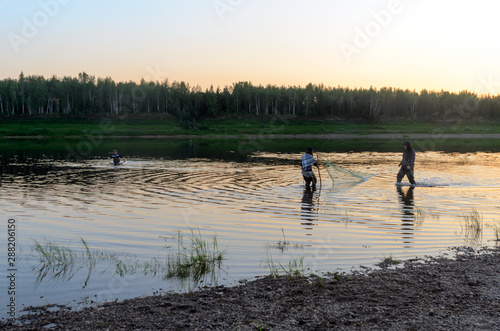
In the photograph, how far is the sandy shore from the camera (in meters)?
7.09

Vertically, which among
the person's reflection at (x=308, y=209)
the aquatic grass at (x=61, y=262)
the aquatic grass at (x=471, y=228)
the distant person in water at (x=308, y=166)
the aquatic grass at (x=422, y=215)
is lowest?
the person's reflection at (x=308, y=209)

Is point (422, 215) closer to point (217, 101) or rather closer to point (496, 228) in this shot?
point (496, 228)

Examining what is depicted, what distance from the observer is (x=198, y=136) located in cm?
10831

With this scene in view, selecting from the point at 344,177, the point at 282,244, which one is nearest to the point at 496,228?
the point at 282,244

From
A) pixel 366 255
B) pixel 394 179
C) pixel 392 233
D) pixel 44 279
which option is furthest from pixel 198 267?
pixel 394 179

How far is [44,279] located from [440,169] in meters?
33.4

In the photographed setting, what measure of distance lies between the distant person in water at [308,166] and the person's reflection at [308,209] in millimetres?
499

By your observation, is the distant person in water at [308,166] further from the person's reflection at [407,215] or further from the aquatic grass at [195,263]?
the aquatic grass at [195,263]

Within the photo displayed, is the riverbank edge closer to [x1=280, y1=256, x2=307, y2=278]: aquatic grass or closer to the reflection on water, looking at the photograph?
the reflection on water

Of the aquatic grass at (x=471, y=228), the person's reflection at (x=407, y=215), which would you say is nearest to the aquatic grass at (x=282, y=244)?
the person's reflection at (x=407, y=215)

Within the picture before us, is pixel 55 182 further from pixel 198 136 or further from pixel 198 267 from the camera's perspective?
pixel 198 136

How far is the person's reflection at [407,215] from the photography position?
13.9 metres

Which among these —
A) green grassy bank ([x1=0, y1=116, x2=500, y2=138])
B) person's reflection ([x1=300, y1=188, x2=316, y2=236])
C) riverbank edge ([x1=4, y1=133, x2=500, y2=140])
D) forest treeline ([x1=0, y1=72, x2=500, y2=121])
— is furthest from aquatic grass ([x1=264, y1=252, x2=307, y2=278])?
forest treeline ([x1=0, y1=72, x2=500, y2=121])

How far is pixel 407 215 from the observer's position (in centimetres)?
1733
